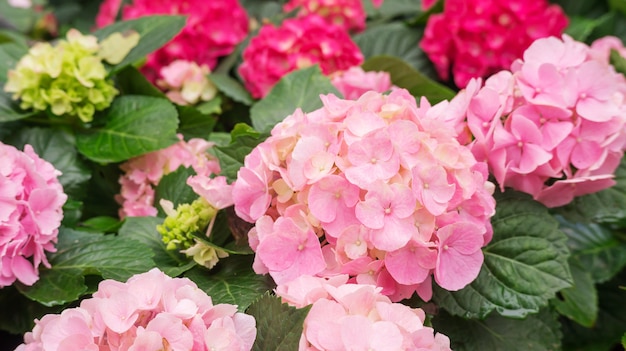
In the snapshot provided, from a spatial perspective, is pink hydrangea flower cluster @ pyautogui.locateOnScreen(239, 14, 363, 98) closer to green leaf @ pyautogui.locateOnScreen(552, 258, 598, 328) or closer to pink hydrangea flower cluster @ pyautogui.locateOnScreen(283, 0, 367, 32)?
pink hydrangea flower cluster @ pyautogui.locateOnScreen(283, 0, 367, 32)

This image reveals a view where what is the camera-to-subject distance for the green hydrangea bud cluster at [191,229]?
0.76m

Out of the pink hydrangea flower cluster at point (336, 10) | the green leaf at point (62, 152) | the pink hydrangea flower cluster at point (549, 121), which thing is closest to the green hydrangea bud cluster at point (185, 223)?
the green leaf at point (62, 152)

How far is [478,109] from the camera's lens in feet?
2.61

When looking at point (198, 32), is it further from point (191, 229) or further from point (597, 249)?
point (597, 249)

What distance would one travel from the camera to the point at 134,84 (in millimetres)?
1112

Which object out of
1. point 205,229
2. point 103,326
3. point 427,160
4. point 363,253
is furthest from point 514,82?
point 103,326

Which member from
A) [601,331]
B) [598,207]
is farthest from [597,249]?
[598,207]

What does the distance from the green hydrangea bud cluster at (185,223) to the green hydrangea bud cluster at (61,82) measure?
1.05 feet

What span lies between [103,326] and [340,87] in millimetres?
638

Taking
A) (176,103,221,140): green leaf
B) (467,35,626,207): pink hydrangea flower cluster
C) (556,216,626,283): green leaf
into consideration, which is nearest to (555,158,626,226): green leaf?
(467,35,626,207): pink hydrangea flower cluster

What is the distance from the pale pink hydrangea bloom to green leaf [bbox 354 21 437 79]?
379 millimetres

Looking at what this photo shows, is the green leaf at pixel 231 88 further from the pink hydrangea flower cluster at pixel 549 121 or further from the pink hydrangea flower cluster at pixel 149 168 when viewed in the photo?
the pink hydrangea flower cluster at pixel 549 121

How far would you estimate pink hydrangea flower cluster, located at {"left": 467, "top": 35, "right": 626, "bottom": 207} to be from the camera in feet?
2.57

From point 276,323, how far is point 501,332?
389 mm
